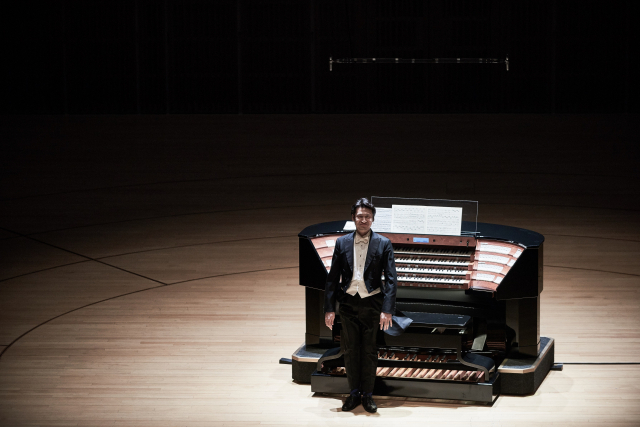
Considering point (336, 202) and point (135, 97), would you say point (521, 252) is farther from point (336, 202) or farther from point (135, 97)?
point (135, 97)

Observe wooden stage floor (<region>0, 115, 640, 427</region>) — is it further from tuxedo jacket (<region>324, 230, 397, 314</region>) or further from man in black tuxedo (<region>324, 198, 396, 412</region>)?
tuxedo jacket (<region>324, 230, 397, 314</region>)

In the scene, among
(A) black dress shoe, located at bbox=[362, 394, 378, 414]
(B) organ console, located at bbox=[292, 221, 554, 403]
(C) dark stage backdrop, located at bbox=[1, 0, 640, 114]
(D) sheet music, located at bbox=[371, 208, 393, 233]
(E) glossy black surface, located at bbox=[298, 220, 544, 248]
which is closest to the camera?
(A) black dress shoe, located at bbox=[362, 394, 378, 414]

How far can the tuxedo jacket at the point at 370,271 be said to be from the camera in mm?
5957

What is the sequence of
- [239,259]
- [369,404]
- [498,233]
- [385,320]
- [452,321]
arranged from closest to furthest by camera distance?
[385,320] → [369,404] → [452,321] → [498,233] → [239,259]

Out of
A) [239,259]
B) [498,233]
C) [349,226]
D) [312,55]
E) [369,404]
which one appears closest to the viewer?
[369,404]

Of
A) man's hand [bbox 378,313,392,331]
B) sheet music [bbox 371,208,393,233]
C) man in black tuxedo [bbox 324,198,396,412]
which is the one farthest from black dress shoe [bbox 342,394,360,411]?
sheet music [bbox 371,208,393,233]

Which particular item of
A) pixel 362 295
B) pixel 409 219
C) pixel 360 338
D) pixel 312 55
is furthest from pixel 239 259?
pixel 312 55

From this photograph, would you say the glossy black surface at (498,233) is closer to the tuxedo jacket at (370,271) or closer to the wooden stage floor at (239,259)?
the tuxedo jacket at (370,271)

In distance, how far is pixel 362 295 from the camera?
5.99 m

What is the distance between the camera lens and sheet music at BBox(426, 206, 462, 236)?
6597 mm

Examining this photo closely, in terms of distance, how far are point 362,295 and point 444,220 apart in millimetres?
1072

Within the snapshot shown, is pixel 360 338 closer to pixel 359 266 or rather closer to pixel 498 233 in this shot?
pixel 359 266

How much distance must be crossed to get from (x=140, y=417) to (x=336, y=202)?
8593mm

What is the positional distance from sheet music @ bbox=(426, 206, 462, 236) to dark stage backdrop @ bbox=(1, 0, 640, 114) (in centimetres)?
2002
